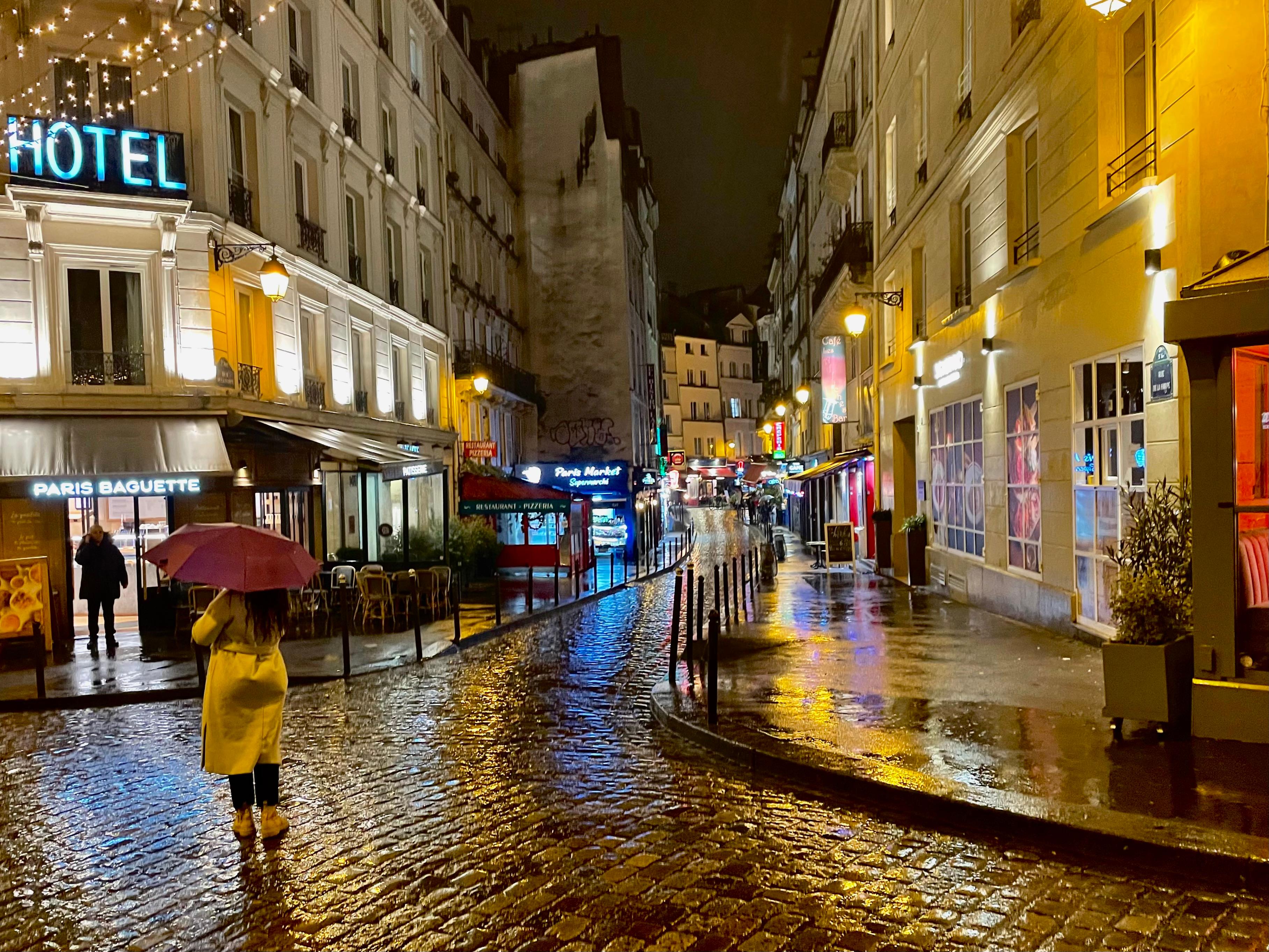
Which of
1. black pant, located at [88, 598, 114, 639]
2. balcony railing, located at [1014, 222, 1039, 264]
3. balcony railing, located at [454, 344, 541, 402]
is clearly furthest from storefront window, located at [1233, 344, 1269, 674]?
balcony railing, located at [454, 344, 541, 402]

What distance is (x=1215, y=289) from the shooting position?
22.1 feet

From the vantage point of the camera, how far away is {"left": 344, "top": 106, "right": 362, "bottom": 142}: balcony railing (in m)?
21.6

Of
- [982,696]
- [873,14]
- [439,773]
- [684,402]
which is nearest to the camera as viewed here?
[439,773]

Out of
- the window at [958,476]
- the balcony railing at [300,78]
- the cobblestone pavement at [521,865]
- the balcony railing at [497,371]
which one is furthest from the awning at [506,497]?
the cobblestone pavement at [521,865]

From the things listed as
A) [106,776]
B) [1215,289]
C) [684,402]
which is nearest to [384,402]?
[106,776]

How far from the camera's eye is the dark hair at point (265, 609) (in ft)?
19.4

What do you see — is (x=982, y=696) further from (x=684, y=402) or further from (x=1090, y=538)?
(x=684, y=402)

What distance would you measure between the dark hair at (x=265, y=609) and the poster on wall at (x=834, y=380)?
965 inches

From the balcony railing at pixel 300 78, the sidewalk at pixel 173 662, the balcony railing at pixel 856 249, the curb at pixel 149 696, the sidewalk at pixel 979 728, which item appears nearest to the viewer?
the sidewalk at pixel 979 728

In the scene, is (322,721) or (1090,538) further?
(1090,538)

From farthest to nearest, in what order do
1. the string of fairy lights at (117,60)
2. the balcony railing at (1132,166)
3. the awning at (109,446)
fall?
the string of fairy lights at (117,60), the awning at (109,446), the balcony railing at (1132,166)

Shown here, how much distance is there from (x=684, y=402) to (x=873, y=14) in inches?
2342

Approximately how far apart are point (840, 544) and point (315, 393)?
11.5 metres

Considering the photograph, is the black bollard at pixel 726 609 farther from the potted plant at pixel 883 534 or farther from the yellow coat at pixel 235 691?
the yellow coat at pixel 235 691
